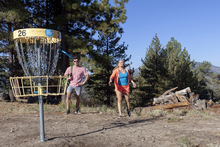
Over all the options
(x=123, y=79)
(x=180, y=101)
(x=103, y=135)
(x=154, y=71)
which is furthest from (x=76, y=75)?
(x=154, y=71)

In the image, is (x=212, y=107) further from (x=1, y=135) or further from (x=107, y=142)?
(x=1, y=135)

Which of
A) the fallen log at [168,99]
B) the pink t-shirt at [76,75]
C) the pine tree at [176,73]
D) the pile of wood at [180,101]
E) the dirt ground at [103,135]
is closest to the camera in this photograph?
the dirt ground at [103,135]

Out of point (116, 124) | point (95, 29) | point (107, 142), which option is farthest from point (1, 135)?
point (95, 29)

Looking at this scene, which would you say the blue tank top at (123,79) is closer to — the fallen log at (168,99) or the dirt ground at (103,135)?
the dirt ground at (103,135)

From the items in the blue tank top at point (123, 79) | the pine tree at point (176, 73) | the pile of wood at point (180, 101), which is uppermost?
the pine tree at point (176, 73)

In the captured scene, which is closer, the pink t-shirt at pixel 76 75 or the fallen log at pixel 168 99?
→ the pink t-shirt at pixel 76 75

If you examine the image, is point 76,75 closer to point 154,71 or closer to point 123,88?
point 123,88

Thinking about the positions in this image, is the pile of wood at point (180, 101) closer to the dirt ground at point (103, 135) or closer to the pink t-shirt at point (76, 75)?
the dirt ground at point (103, 135)

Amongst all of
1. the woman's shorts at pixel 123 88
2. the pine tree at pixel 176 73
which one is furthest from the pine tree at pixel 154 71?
the woman's shorts at pixel 123 88

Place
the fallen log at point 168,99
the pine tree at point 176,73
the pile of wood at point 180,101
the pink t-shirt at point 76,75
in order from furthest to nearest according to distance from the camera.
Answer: the pine tree at point 176,73 → the fallen log at point 168,99 → the pile of wood at point 180,101 → the pink t-shirt at point 76,75

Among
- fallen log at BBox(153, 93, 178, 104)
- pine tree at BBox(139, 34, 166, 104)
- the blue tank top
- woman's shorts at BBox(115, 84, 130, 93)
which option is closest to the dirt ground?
woman's shorts at BBox(115, 84, 130, 93)

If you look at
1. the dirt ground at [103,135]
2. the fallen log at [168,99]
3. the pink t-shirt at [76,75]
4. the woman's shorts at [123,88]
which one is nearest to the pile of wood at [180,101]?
the fallen log at [168,99]

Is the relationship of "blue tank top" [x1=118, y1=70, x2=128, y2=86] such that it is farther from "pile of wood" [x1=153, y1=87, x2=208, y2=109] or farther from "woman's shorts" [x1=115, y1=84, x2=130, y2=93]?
"pile of wood" [x1=153, y1=87, x2=208, y2=109]

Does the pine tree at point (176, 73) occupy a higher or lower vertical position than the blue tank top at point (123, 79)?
higher
